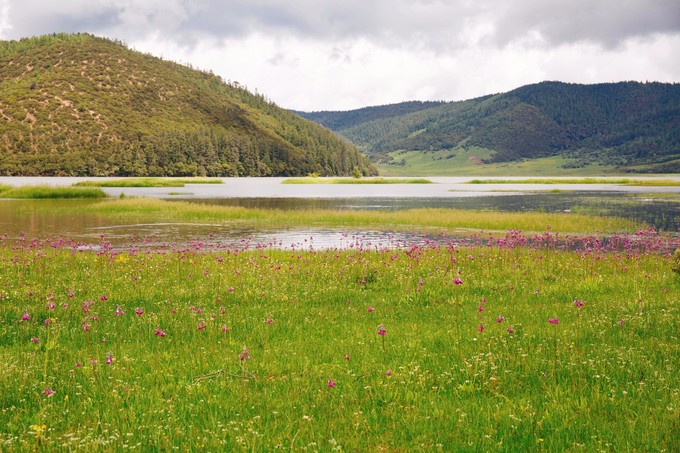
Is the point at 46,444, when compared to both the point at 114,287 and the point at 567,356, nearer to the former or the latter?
the point at 567,356

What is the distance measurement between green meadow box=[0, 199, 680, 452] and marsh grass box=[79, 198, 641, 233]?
2463 centimetres

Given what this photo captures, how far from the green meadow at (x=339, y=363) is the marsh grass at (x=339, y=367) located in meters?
0.04

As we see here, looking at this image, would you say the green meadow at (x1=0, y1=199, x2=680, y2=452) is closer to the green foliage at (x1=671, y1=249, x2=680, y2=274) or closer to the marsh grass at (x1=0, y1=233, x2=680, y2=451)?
the marsh grass at (x1=0, y1=233, x2=680, y2=451)

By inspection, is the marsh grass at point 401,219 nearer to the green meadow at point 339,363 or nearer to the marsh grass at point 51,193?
the marsh grass at point 51,193

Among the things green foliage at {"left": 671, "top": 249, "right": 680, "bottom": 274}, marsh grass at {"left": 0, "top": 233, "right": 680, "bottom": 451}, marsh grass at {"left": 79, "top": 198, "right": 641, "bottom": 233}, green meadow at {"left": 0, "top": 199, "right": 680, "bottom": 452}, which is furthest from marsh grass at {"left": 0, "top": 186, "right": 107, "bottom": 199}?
green foliage at {"left": 671, "top": 249, "right": 680, "bottom": 274}

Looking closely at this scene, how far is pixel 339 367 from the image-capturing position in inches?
360

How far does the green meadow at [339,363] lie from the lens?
6746 mm

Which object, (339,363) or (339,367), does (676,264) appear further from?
(339,367)

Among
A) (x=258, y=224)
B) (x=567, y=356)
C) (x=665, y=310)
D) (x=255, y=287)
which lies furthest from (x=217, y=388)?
(x=258, y=224)

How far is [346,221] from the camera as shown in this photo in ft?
157

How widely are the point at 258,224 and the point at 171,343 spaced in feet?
118

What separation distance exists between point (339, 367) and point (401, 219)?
40.4m

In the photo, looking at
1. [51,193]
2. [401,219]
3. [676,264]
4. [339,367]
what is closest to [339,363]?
[339,367]

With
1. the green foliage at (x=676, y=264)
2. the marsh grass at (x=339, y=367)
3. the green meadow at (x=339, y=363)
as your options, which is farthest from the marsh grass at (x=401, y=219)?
the marsh grass at (x=339, y=367)
